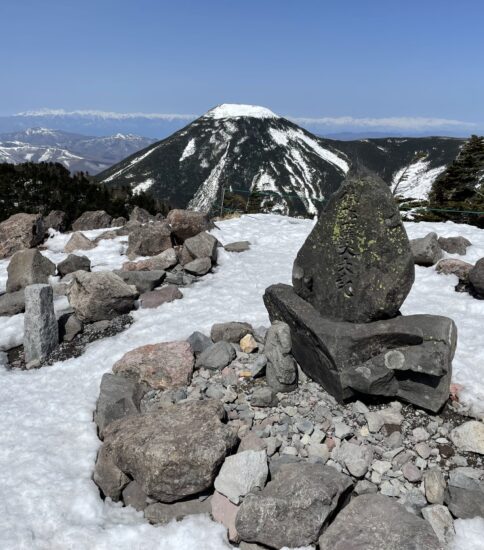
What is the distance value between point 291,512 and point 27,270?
38.2 ft

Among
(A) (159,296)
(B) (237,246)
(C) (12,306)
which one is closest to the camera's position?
(C) (12,306)

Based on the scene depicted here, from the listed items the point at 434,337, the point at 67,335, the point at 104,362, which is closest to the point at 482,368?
the point at 434,337

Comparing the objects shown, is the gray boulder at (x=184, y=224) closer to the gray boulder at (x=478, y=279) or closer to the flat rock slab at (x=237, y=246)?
the flat rock slab at (x=237, y=246)

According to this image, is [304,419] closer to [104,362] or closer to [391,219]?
[391,219]

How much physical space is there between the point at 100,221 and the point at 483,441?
20.4m

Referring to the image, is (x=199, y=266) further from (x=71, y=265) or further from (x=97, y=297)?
(x=71, y=265)

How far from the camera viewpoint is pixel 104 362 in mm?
9516

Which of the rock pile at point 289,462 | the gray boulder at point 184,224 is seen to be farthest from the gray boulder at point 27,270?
the rock pile at point 289,462

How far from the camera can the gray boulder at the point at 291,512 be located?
504 cm

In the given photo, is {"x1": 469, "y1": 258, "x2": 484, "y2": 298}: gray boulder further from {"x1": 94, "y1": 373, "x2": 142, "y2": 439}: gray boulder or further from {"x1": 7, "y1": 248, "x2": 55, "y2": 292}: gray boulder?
{"x1": 7, "y1": 248, "x2": 55, "y2": 292}: gray boulder

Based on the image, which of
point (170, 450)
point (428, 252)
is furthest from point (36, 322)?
point (428, 252)

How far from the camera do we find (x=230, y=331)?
9562mm

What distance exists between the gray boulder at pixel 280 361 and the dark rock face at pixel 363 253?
2.99ft

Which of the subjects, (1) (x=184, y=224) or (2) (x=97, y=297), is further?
(1) (x=184, y=224)
